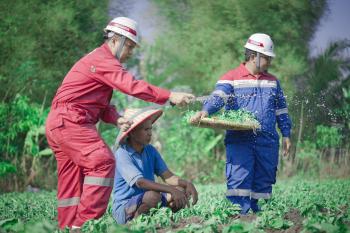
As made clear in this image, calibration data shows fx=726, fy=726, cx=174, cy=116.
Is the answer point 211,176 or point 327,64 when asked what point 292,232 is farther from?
point 327,64

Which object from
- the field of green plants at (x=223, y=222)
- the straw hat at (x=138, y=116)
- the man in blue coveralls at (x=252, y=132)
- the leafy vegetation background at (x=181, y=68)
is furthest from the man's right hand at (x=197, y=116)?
the leafy vegetation background at (x=181, y=68)

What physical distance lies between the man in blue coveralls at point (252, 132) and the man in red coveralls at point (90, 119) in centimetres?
174

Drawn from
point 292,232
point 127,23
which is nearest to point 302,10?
point 127,23

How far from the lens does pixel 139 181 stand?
6.60 metres

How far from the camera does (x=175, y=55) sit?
66.2ft

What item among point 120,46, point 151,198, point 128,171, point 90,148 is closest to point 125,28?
point 120,46

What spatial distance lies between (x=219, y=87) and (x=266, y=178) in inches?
46.9

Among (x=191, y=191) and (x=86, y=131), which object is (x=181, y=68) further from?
(x=86, y=131)

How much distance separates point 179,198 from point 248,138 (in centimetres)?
183

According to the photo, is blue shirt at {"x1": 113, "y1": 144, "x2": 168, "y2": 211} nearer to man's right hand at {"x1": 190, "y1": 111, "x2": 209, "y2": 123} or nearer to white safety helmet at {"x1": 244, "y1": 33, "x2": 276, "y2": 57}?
man's right hand at {"x1": 190, "y1": 111, "x2": 209, "y2": 123}

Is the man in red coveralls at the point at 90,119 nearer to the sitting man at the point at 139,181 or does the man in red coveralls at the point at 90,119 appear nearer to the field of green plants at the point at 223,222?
the sitting man at the point at 139,181

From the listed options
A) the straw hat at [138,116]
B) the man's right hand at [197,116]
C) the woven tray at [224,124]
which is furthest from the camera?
the man's right hand at [197,116]

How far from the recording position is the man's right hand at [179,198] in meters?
6.58

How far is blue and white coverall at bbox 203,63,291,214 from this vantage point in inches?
321
